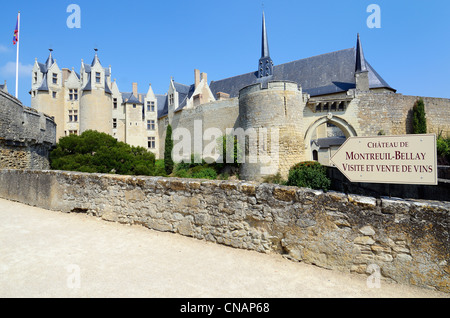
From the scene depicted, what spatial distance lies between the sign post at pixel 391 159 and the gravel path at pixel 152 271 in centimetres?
125

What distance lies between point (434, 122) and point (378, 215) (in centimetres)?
2551

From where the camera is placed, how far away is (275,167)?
62.3ft

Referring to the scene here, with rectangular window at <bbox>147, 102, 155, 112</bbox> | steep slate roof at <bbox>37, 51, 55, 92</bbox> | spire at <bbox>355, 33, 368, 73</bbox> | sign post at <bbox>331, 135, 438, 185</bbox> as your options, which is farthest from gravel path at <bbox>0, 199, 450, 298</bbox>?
rectangular window at <bbox>147, 102, 155, 112</bbox>

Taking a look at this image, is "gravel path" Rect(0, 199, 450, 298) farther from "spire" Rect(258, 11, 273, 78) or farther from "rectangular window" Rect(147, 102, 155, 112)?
"rectangular window" Rect(147, 102, 155, 112)

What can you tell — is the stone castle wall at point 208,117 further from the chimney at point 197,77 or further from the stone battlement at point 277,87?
the stone battlement at point 277,87

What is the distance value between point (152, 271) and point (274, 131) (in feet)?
56.1

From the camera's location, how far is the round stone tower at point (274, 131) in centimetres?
1906

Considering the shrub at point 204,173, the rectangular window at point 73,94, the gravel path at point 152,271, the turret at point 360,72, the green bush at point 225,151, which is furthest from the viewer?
the rectangular window at point 73,94

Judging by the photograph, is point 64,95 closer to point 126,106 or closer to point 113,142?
point 126,106

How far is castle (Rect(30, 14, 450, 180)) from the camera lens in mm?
19531

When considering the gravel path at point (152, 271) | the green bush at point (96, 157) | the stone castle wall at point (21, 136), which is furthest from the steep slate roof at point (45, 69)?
the gravel path at point (152, 271)

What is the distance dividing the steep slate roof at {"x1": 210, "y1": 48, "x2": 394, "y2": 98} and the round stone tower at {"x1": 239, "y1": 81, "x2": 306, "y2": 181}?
6.77 meters

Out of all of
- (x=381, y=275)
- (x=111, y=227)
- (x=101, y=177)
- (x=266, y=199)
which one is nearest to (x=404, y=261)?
(x=381, y=275)

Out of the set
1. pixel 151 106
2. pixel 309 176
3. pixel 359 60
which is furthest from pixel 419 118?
pixel 151 106
